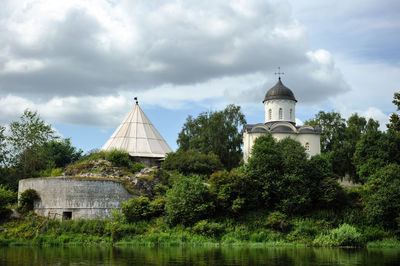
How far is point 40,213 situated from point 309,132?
25187 millimetres

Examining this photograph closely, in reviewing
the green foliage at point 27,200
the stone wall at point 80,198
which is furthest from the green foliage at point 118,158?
the green foliage at point 27,200

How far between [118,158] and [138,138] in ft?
20.3

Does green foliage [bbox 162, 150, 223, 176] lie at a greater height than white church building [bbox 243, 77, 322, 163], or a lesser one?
lesser

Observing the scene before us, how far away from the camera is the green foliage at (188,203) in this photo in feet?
96.2

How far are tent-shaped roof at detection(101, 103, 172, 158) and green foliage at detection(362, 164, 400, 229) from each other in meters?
19.5

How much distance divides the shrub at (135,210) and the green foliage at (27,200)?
22.3 feet

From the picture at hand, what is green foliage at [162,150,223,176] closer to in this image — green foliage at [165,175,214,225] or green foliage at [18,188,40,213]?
green foliage at [165,175,214,225]

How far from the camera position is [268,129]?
147 ft

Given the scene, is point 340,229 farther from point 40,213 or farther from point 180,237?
point 40,213

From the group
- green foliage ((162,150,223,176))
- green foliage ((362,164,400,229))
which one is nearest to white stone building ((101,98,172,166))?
green foliage ((162,150,223,176))

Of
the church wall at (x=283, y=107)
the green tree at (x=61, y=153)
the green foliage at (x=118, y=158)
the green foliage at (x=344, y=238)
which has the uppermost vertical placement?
the church wall at (x=283, y=107)

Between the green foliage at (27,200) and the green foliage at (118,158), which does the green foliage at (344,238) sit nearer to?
the green foliage at (118,158)

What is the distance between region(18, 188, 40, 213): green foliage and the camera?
107 feet

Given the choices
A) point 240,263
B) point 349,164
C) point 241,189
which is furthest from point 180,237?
point 349,164
